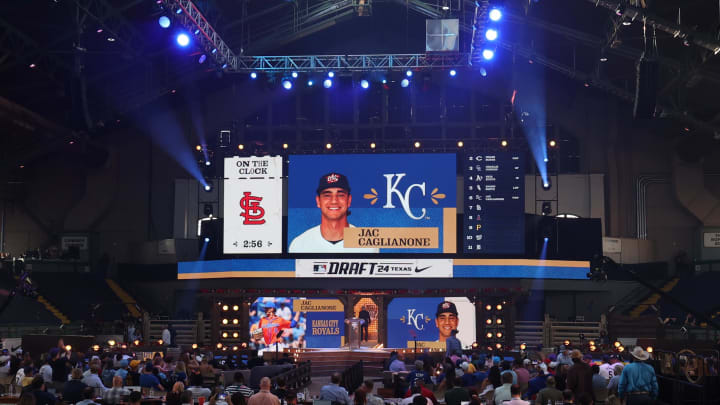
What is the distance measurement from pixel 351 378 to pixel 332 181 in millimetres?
12150

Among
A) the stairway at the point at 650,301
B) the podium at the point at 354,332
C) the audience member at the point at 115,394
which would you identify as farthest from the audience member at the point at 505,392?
→ the stairway at the point at 650,301

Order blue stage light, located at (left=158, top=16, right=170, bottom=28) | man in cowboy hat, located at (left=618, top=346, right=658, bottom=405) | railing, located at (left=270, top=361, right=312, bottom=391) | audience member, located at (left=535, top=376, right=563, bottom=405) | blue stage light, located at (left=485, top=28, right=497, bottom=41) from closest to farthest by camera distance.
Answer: man in cowboy hat, located at (left=618, top=346, right=658, bottom=405)
audience member, located at (left=535, top=376, right=563, bottom=405)
railing, located at (left=270, top=361, right=312, bottom=391)
blue stage light, located at (left=158, top=16, right=170, bottom=28)
blue stage light, located at (left=485, top=28, right=497, bottom=41)

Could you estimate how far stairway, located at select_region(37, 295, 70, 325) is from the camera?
104 feet

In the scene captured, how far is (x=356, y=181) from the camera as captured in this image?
3114 cm

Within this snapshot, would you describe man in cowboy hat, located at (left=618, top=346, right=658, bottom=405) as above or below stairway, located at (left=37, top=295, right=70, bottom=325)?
below

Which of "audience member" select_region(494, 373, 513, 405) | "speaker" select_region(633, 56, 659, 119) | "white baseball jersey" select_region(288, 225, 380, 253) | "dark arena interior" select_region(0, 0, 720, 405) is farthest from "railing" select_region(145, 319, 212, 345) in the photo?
"audience member" select_region(494, 373, 513, 405)

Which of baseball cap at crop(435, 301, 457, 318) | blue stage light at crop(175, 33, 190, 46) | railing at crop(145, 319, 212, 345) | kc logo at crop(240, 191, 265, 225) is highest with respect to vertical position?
blue stage light at crop(175, 33, 190, 46)

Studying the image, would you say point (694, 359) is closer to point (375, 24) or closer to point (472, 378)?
point (472, 378)

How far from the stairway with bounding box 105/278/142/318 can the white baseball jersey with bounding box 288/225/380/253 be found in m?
7.10

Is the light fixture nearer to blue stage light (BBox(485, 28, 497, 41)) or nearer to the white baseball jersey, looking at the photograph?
the white baseball jersey

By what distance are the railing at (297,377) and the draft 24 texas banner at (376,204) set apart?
7779 mm

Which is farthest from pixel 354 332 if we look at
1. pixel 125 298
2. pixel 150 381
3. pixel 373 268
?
pixel 150 381

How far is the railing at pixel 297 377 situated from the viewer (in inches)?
732

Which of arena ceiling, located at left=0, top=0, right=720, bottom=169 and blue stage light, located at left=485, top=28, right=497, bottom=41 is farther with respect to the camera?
blue stage light, located at left=485, top=28, right=497, bottom=41
